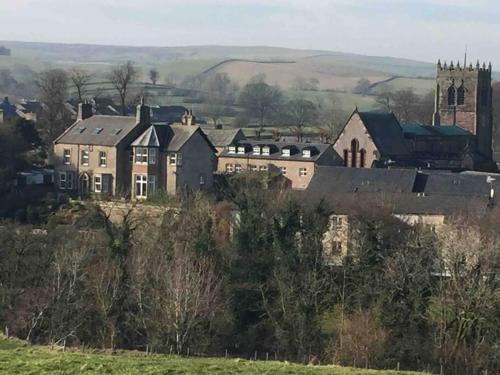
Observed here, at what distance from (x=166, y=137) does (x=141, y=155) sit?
1552mm

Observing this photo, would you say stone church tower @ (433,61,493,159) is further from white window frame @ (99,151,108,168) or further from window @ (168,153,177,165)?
white window frame @ (99,151,108,168)

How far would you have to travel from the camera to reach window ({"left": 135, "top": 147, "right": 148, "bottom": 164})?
52938mm

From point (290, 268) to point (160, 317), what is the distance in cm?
582

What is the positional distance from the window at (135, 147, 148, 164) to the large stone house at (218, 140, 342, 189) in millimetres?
9419

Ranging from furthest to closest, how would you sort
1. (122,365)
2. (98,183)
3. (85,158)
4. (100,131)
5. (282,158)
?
(282,158) < (100,131) < (85,158) < (98,183) < (122,365)

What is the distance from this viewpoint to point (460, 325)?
33.4m

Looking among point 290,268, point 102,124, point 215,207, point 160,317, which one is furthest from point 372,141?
point 160,317

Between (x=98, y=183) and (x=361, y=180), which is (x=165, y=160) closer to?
(x=98, y=183)

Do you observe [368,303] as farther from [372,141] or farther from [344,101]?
[344,101]

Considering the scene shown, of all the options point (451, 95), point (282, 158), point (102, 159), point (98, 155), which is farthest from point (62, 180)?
point (451, 95)

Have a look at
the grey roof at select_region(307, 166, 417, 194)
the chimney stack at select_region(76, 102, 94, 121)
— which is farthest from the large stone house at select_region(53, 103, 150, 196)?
the grey roof at select_region(307, 166, 417, 194)

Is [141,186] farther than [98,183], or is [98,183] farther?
[98,183]

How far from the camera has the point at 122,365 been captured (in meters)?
21.0

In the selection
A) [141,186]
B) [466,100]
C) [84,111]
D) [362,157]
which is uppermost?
[466,100]
